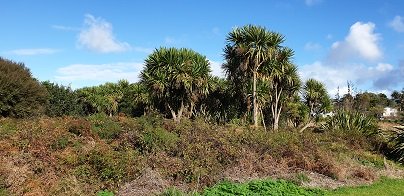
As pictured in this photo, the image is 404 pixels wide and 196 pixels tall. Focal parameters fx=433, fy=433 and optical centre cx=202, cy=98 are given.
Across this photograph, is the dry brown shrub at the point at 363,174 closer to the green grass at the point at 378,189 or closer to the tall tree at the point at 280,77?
the green grass at the point at 378,189

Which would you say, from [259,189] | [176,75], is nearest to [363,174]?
[259,189]

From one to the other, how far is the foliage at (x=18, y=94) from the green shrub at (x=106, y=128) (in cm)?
753

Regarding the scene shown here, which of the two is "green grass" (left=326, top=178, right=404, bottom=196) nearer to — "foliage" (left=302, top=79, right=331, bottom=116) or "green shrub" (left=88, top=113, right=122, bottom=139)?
"green shrub" (left=88, top=113, right=122, bottom=139)

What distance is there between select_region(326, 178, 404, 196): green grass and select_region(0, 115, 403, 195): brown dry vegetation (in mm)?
540

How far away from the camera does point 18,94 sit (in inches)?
834

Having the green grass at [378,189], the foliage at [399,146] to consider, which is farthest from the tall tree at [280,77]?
the green grass at [378,189]

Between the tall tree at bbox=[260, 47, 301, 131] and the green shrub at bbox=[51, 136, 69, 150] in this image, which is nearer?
the green shrub at bbox=[51, 136, 69, 150]

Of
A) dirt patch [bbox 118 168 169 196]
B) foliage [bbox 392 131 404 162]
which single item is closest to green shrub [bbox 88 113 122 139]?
dirt patch [bbox 118 168 169 196]

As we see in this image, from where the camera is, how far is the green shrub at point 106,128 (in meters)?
13.5

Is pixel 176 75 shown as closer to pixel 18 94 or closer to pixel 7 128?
pixel 18 94

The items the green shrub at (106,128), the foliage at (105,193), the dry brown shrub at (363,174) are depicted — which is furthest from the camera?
the dry brown shrub at (363,174)

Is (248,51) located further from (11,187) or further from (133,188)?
(11,187)

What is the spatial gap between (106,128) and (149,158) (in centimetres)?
237

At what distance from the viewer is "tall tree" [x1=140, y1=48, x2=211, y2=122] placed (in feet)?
95.8
